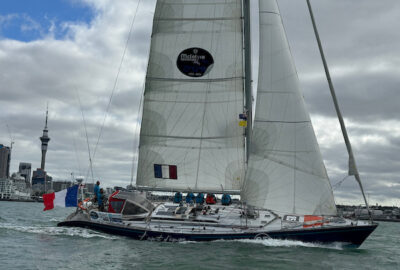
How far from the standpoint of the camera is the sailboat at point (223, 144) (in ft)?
62.3

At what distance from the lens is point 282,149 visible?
1945 centimetres

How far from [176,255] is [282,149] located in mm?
6619

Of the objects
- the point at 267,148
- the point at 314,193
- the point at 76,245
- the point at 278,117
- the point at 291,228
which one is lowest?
the point at 76,245

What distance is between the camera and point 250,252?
57.0 ft

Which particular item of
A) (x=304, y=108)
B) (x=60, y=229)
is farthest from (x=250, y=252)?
(x=60, y=229)

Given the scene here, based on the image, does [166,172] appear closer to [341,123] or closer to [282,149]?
[282,149]

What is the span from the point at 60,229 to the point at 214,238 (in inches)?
396

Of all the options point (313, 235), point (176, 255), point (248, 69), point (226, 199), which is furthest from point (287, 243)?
point (248, 69)

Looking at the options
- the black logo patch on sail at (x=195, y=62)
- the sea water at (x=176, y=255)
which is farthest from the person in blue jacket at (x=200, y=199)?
the black logo patch on sail at (x=195, y=62)

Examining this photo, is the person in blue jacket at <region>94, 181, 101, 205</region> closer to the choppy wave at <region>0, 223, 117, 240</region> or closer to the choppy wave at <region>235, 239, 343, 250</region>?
the choppy wave at <region>0, 223, 117, 240</region>

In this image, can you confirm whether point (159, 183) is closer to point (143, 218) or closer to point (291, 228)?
point (143, 218)

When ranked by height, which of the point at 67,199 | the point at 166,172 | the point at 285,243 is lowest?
the point at 285,243

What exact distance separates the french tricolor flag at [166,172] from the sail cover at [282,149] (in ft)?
14.7

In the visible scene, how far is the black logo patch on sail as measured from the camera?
23.1m
